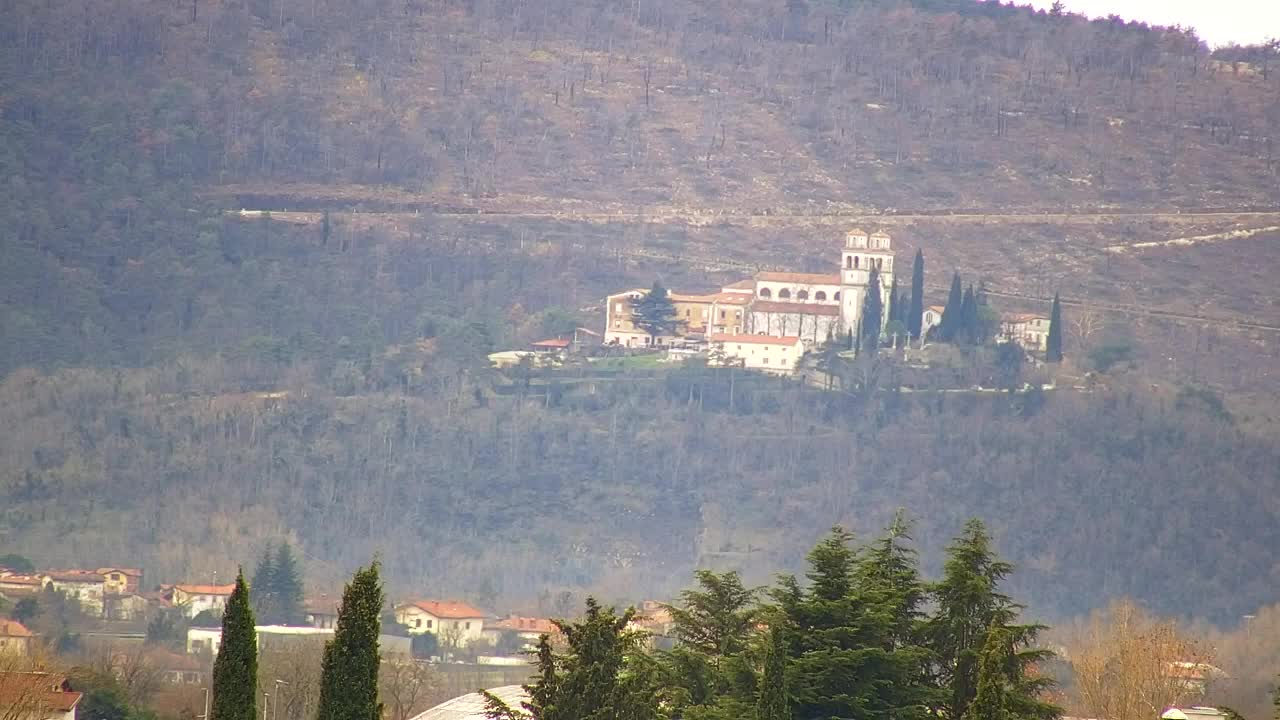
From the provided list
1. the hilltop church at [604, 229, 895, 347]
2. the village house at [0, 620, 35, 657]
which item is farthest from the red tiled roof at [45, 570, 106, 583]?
the hilltop church at [604, 229, 895, 347]

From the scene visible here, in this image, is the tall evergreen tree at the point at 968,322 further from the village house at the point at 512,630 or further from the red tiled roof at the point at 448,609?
the village house at the point at 512,630

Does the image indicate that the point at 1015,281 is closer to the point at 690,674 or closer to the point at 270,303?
the point at 270,303

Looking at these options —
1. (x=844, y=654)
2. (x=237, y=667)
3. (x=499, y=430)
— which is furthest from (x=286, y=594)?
(x=237, y=667)

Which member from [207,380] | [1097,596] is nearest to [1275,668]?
[1097,596]

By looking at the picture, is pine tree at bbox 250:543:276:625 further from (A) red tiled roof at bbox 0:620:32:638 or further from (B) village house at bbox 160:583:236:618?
(A) red tiled roof at bbox 0:620:32:638

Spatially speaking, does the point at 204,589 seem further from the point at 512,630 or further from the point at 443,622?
the point at 512,630
